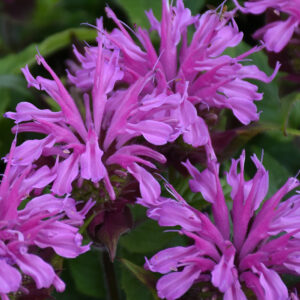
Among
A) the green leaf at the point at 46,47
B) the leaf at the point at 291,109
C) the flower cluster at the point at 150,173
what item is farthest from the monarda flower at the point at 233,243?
the green leaf at the point at 46,47

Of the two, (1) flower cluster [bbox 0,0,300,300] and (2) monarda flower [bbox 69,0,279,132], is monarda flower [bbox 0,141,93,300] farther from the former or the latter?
(2) monarda flower [bbox 69,0,279,132]

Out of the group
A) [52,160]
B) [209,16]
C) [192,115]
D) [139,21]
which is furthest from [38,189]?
[139,21]

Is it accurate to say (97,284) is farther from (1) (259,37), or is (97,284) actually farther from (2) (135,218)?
(1) (259,37)

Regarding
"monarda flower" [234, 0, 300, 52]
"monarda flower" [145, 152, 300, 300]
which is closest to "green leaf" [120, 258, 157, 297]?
"monarda flower" [145, 152, 300, 300]

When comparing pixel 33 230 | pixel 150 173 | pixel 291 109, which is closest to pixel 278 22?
pixel 291 109

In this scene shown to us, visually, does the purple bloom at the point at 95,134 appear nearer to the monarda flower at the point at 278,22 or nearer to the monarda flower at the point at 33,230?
the monarda flower at the point at 33,230

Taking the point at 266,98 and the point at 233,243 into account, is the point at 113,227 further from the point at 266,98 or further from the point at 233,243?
the point at 266,98
